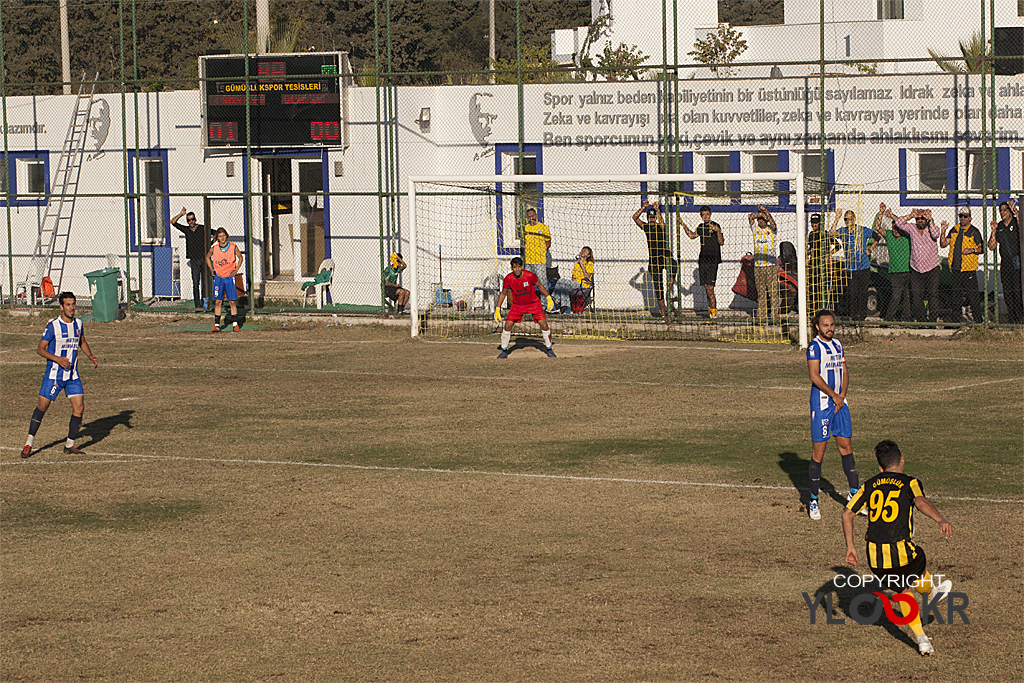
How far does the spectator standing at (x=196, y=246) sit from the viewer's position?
88.2 ft

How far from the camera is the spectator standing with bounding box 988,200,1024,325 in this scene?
70.0ft

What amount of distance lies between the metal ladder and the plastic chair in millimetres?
6501

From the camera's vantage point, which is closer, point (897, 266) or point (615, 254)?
point (897, 266)

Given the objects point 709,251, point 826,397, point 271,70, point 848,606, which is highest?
point 271,70

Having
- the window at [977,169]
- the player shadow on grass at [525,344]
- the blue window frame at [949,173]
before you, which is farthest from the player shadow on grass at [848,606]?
the window at [977,169]

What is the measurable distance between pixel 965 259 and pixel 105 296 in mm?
17369

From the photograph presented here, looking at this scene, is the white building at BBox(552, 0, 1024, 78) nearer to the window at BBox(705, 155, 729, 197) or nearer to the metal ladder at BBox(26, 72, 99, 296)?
the window at BBox(705, 155, 729, 197)

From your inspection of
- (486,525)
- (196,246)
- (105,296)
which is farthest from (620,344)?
(486,525)

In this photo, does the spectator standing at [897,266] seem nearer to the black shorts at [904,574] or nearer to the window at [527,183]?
the window at [527,183]

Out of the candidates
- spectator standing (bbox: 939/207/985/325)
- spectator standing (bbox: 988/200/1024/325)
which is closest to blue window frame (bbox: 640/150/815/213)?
spectator standing (bbox: 939/207/985/325)

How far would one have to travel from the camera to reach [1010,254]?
70.1 ft

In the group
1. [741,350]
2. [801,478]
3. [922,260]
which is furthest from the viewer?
[922,260]

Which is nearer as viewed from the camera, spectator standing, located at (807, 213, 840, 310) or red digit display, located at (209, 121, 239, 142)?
spectator standing, located at (807, 213, 840, 310)

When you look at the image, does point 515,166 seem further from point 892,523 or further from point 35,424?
point 892,523
